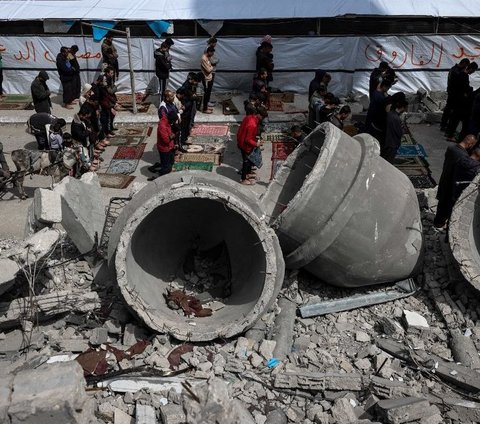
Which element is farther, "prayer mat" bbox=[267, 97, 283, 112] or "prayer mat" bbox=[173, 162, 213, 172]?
"prayer mat" bbox=[267, 97, 283, 112]

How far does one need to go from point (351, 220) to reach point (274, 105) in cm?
820

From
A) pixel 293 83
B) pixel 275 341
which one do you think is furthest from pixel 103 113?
pixel 275 341

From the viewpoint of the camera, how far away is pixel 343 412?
6059mm

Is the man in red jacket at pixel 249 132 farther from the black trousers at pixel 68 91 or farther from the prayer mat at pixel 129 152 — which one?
the black trousers at pixel 68 91

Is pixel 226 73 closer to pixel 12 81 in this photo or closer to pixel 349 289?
pixel 12 81

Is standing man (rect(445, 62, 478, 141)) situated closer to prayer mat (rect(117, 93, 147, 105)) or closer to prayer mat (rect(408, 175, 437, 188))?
prayer mat (rect(408, 175, 437, 188))

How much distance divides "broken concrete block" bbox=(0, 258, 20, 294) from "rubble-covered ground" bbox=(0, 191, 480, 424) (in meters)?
0.14

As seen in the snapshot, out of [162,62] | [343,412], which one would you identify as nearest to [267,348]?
[343,412]

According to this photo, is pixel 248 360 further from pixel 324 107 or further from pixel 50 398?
pixel 324 107

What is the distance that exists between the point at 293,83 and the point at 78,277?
938cm

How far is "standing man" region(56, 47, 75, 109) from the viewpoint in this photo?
14164mm

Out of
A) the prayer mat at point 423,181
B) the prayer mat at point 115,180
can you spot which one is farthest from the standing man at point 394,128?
the prayer mat at point 115,180

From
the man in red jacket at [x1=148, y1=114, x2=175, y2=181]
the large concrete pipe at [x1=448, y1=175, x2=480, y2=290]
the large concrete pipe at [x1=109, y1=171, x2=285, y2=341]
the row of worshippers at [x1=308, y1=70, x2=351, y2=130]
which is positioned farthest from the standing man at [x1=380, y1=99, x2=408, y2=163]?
the man in red jacket at [x1=148, y1=114, x2=175, y2=181]

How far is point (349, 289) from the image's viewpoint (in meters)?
Answer: 8.07
